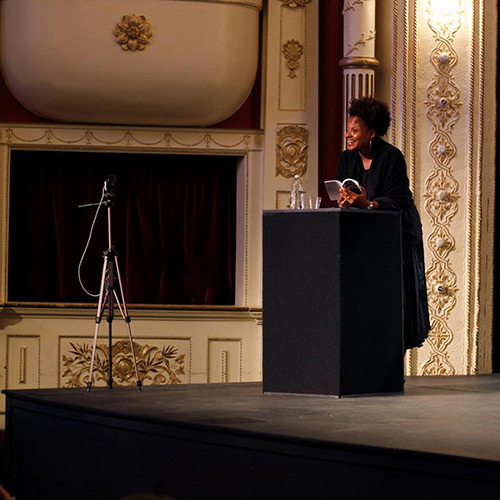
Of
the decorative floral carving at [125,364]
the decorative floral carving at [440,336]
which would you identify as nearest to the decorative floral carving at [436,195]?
the decorative floral carving at [440,336]

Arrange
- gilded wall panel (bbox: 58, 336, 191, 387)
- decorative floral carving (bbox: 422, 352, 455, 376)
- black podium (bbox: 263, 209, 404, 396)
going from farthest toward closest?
gilded wall panel (bbox: 58, 336, 191, 387) → decorative floral carving (bbox: 422, 352, 455, 376) → black podium (bbox: 263, 209, 404, 396)

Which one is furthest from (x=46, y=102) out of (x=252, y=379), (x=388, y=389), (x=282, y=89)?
(x=388, y=389)

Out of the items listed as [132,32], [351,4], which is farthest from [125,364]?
[351,4]

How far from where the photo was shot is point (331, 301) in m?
Answer: 4.59

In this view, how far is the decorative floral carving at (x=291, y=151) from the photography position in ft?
24.3

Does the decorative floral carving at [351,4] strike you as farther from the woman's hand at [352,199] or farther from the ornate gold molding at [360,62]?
the woman's hand at [352,199]

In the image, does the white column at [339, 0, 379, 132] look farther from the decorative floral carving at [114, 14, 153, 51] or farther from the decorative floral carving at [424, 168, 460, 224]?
the decorative floral carving at [114, 14, 153, 51]

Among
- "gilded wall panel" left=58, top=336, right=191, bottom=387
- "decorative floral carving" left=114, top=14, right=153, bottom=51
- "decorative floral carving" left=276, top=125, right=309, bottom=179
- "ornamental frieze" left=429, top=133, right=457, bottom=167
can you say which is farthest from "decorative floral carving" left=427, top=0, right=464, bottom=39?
"gilded wall panel" left=58, top=336, right=191, bottom=387

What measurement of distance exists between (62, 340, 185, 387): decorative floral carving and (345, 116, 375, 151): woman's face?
9.49ft

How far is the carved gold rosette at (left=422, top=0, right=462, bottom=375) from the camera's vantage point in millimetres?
6945

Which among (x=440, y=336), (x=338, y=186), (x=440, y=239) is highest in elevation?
(x=338, y=186)

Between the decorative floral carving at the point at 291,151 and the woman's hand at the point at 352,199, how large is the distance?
2.73 meters

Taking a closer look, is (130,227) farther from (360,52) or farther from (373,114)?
(373,114)

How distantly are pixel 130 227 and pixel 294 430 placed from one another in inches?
175
